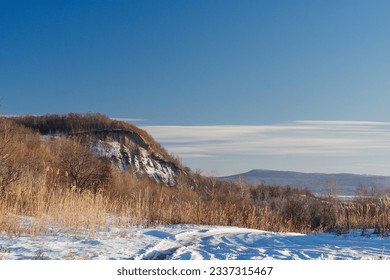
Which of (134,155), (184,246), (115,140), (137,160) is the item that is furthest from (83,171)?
(115,140)

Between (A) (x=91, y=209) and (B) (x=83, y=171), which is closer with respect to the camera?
(A) (x=91, y=209)

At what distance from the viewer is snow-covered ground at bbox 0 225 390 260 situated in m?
7.03

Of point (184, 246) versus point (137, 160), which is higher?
point (137, 160)

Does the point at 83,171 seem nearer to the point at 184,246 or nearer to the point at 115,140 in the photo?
the point at 184,246

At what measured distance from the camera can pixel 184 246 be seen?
8156mm

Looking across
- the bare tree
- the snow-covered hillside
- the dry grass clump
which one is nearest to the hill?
the snow-covered hillside

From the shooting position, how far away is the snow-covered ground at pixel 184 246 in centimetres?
703

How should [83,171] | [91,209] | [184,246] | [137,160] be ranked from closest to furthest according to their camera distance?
1. [184,246]
2. [91,209]
3. [83,171]
4. [137,160]

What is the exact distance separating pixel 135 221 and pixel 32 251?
4.76m

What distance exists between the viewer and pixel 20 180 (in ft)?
42.4

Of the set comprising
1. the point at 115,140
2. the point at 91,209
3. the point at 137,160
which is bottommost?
the point at 91,209

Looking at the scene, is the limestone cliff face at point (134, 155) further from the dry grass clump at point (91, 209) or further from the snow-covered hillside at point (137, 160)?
the dry grass clump at point (91, 209)
